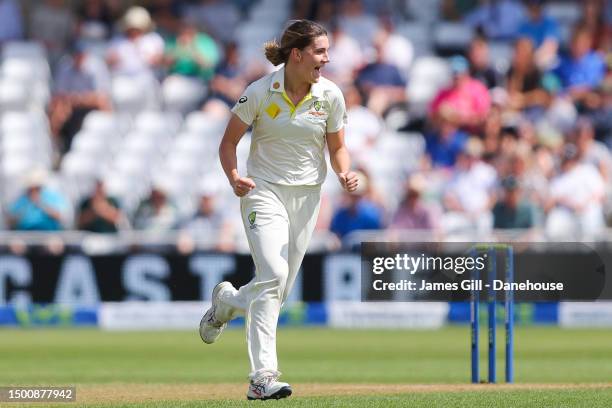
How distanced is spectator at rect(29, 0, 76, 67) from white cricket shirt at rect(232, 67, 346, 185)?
39.3 feet

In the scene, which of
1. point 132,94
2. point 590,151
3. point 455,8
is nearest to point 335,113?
point 590,151

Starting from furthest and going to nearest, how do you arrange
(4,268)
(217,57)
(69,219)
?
(217,57), (69,219), (4,268)

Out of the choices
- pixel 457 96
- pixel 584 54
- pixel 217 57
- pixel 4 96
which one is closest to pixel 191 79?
pixel 217 57

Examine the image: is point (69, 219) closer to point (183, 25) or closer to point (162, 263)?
point (162, 263)

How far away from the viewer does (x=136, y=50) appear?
1894 centimetres

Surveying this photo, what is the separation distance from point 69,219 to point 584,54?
21.0 feet

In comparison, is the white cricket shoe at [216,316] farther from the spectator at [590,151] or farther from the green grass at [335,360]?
the spectator at [590,151]

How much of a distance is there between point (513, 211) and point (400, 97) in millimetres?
3189

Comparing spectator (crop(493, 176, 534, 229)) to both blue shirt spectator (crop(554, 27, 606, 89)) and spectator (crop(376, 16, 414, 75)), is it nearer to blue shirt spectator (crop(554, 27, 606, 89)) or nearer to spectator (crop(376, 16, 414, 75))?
blue shirt spectator (crop(554, 27, 606, 89))

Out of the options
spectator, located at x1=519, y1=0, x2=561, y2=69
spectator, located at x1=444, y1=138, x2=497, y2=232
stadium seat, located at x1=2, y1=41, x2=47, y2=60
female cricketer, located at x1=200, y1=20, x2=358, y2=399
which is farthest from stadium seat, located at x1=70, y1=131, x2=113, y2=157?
female cricketer, located at x1=200, y1=20, x2=358, y2=399

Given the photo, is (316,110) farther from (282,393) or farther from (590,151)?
(590,151)

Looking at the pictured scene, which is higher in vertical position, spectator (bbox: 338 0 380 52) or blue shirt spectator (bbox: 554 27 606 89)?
spectator (bbox: 338 0 380 52)

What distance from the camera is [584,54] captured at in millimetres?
17906

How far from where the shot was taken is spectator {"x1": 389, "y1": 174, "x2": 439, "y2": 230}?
15367 millimetres
